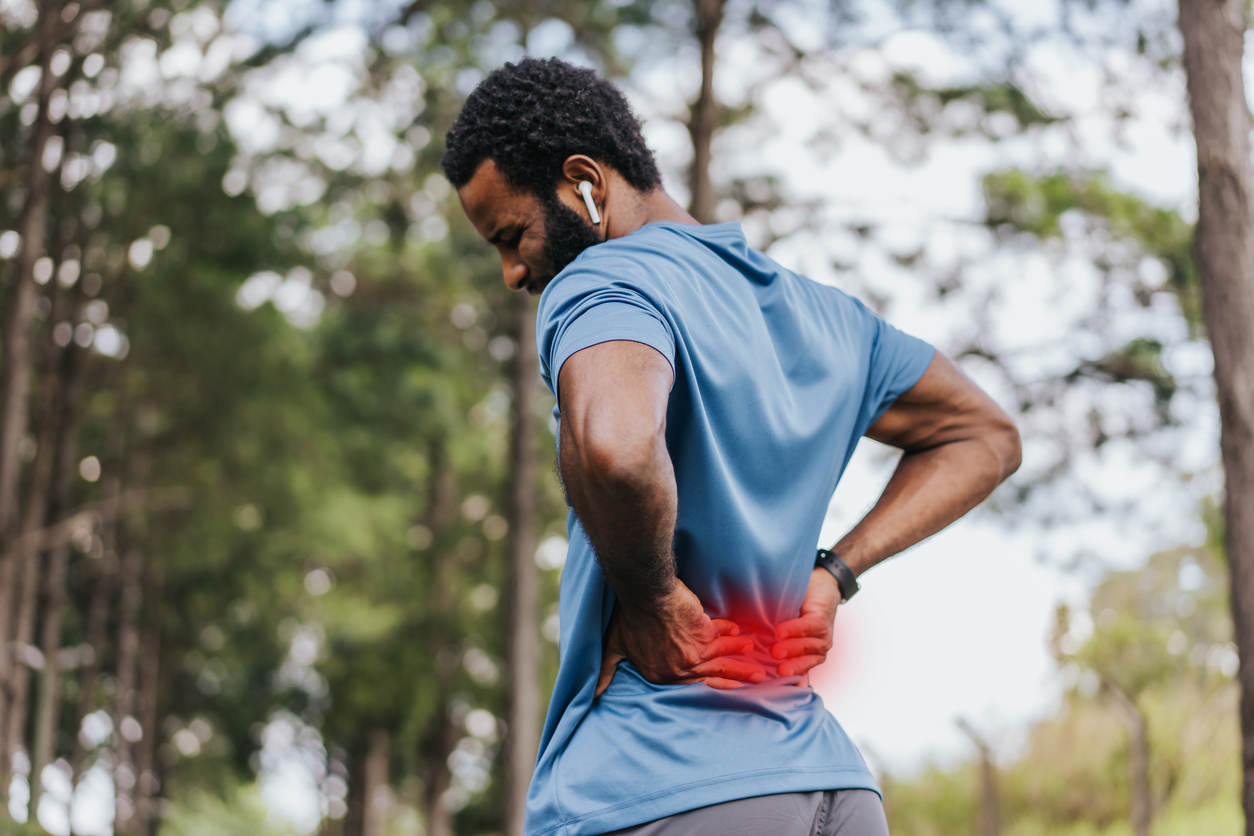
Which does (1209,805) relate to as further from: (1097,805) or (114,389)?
(114,389)

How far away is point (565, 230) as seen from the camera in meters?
1.57

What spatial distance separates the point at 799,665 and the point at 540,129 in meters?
0.82

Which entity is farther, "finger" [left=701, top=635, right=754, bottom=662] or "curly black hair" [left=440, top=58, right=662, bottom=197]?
"curly black hair" [left=440, top=58, right=662, bottom=197]

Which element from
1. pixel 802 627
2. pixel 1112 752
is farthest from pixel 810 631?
pixel 1112 752

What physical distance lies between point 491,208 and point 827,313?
531 millimetres

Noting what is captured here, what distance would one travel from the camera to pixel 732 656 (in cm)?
138

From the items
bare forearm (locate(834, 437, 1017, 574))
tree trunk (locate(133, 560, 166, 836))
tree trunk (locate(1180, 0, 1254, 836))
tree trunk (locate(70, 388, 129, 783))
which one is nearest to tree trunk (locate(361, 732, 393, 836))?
tree trunk (locate(133, 560, 166, 836))

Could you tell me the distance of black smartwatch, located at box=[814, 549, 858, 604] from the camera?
1653 millimetres

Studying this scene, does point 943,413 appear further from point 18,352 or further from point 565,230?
point 18,352

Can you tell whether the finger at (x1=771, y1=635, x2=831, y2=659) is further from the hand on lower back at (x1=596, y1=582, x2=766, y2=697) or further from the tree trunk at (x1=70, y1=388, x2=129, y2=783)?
the tree trunk at (x1=70, y1=388, x2=129, y2=783)

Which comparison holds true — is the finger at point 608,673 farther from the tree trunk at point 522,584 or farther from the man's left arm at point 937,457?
the tree trunk at point 522,584

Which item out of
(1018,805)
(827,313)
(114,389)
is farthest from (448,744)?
(827,313)

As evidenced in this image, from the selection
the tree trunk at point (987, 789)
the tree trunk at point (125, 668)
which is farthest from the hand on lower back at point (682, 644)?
the tree trunk at point (125, 668)

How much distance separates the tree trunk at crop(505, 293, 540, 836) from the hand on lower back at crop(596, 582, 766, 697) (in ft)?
38.6
